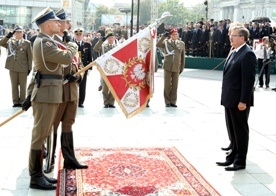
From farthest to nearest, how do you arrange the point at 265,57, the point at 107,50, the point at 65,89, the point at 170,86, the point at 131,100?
the point at 265,57 < the point at 170,86 < the point at 107,50 < the point at 131,100 < the point at 65,89

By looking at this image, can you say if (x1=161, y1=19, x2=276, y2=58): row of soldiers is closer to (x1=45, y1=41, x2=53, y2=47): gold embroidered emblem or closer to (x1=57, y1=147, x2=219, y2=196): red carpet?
(x1=57, y1=147, x2=219, y2=196): red carpet

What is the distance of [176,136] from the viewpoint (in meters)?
7.20

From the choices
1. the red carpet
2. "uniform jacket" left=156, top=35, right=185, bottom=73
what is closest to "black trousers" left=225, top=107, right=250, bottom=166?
the red carpet

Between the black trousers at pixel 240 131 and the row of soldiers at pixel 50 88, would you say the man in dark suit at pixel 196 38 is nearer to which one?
the black trousers at pixel 240 131

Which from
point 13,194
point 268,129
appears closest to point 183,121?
point 268,129

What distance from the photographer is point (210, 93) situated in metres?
12.6

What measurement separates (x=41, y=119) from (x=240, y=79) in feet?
7.95

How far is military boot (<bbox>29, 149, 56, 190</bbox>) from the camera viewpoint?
464 cm

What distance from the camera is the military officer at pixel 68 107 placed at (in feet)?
16.0

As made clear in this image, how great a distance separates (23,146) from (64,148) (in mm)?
1338

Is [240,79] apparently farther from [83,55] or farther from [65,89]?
[83,55]

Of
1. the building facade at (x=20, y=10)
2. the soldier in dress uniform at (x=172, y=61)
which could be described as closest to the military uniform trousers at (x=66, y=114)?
the soldier in dress uniform at (x=172, y=61)

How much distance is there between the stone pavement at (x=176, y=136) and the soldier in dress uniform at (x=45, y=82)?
308mm

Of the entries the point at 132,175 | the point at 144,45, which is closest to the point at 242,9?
the point at 144,45
